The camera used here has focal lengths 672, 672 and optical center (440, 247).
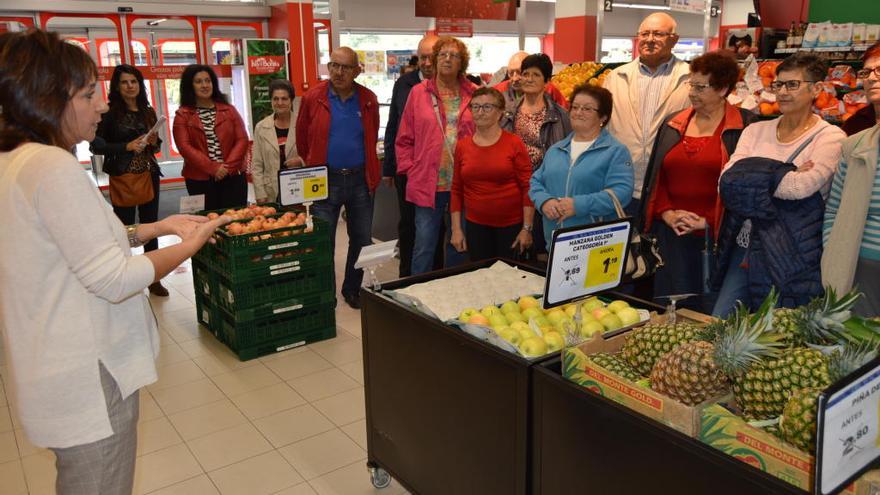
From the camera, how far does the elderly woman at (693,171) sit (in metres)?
3.24

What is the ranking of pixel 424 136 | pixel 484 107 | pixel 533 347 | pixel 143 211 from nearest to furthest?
1. pixel 533 347
2. pixel 484 107
3. pixel 424 136
4. pixel 143 211

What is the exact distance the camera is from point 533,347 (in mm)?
2066

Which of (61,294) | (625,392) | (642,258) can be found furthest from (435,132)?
(61,294)

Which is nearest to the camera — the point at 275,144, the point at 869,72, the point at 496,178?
the point at 869,72

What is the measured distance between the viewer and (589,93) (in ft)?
10.9

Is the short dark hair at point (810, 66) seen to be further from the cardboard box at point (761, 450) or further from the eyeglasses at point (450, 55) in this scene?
the eyeglasses at point (450, 55)

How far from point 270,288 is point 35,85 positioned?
2744 millimetres

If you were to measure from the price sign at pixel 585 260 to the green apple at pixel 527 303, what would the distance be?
0.32m

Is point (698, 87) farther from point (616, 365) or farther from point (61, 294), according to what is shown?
point (61, 294)

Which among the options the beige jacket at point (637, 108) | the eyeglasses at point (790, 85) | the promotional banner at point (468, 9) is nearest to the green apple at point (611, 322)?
the eyeglasses at point (790, 85)

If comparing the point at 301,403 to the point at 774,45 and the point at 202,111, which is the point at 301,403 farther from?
the point at 774,45

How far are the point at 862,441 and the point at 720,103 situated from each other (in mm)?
2366

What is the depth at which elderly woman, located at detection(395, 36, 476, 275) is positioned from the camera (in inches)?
173

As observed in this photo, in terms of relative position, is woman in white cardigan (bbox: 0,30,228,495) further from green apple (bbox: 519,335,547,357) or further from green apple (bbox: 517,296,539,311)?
green apple (bbox: 517,296,539,311)
